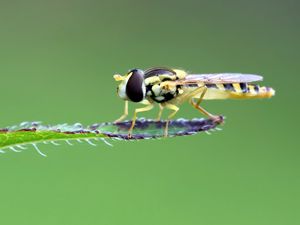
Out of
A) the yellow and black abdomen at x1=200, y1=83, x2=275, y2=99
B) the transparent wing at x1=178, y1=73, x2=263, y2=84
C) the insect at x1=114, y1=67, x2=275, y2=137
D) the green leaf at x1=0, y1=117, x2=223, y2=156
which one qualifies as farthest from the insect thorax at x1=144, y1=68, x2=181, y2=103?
the green leaf at x1=0, y1=117, x2=223, y2=156

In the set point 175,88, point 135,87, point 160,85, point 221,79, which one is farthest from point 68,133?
point 221,79

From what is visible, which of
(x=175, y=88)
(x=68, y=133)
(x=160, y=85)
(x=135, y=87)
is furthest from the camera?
(x=175, y=88)

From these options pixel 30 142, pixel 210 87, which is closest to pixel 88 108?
pixel 210 87

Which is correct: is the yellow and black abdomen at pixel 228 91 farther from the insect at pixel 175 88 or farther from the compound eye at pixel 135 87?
the compound eye at pixel 135 87

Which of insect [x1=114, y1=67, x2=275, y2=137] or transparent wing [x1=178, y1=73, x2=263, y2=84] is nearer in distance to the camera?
insect [x1=114, y1=67, x2=275, y2=137]

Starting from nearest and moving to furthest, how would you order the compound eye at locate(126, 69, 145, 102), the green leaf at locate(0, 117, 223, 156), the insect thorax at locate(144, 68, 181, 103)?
1. the green leaf at locate(0, 117, 223, 156)
2. the compound eye at locate(126, 69, 145, 102)
3. the insect thorax at locate(144, 68, 181, 103)

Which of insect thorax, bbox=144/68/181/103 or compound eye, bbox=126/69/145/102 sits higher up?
insect thorax, bbox=144/68/181/103

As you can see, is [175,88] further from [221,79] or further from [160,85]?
[221,79]

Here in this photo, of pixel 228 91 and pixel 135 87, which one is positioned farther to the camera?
pixel 228 91

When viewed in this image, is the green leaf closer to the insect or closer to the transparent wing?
the insect
